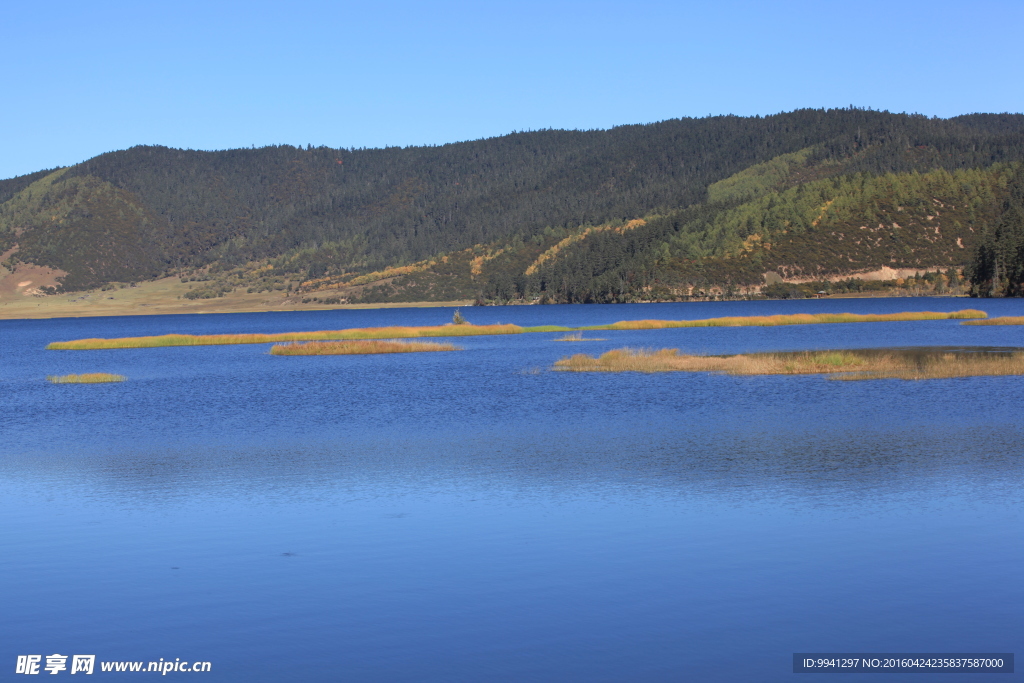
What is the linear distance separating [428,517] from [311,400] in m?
29.4

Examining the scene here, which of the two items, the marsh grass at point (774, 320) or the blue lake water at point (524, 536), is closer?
the blue lake water at point (524, 536)

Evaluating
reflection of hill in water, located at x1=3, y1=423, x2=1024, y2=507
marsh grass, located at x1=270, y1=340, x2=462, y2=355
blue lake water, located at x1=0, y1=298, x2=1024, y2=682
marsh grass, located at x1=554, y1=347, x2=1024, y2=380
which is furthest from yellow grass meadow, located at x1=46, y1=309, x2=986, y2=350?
reflection of hill in water, located at x1=3, y1=423, x2=1024, y2=507

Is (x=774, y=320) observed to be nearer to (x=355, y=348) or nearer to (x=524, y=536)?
(x=355, y=348)

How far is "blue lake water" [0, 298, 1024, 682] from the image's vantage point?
574 inches

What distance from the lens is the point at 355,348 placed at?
296 ft

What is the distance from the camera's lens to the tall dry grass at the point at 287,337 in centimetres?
11025

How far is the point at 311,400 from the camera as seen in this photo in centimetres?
5106

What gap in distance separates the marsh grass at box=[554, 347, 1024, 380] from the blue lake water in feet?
31.2

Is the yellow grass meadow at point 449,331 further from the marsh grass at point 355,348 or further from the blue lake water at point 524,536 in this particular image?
the blue lake water at point 524,536

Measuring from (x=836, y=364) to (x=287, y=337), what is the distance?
252 feet

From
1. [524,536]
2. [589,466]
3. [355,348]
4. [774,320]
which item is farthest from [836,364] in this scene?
[774,320]

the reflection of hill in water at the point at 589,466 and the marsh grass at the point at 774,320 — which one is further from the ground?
the reflection of hill in water at the point at 589,466

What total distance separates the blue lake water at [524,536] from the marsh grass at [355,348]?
145ft

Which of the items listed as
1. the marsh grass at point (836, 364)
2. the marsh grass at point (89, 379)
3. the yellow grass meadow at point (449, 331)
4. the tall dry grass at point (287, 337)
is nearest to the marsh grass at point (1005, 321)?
the yellow grass meadow at point (449, 331)
